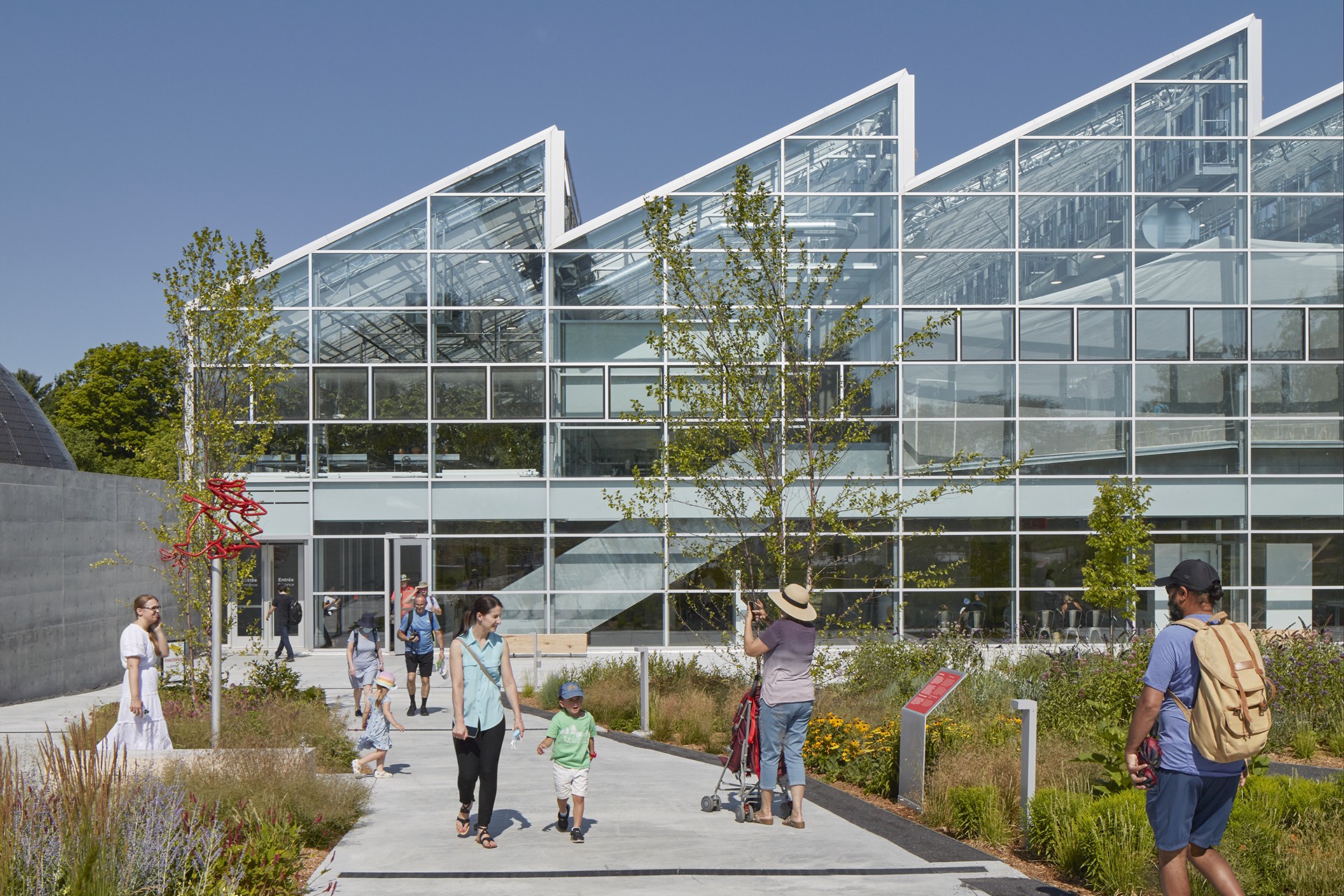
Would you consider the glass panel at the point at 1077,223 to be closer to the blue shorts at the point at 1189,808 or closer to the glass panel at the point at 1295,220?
the glass panel at the point at 1295,220

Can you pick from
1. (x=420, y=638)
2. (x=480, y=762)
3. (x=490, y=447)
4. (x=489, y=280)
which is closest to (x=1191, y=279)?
(x=489, y=280)

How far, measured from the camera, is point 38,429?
26.0 m

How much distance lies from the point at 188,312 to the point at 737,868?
35.1 ft

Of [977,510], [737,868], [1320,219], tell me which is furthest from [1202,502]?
[737,868]

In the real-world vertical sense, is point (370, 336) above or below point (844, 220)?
below

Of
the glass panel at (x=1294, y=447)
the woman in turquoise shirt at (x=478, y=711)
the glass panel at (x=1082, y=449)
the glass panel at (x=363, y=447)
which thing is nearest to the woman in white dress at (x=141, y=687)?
the woman in turquoise shirt at (x=478, y=711)

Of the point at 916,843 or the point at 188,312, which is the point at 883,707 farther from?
the point at 188,312

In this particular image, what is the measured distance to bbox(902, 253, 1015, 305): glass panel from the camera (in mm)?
25281

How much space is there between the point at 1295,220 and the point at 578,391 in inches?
618

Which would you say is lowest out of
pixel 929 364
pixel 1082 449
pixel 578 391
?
pixel 1082 449

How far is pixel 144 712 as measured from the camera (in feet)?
32.1

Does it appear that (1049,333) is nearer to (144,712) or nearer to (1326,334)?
(1326,334)

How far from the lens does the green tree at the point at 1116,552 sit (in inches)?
864

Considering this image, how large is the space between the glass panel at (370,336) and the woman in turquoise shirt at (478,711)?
56.8 ft
